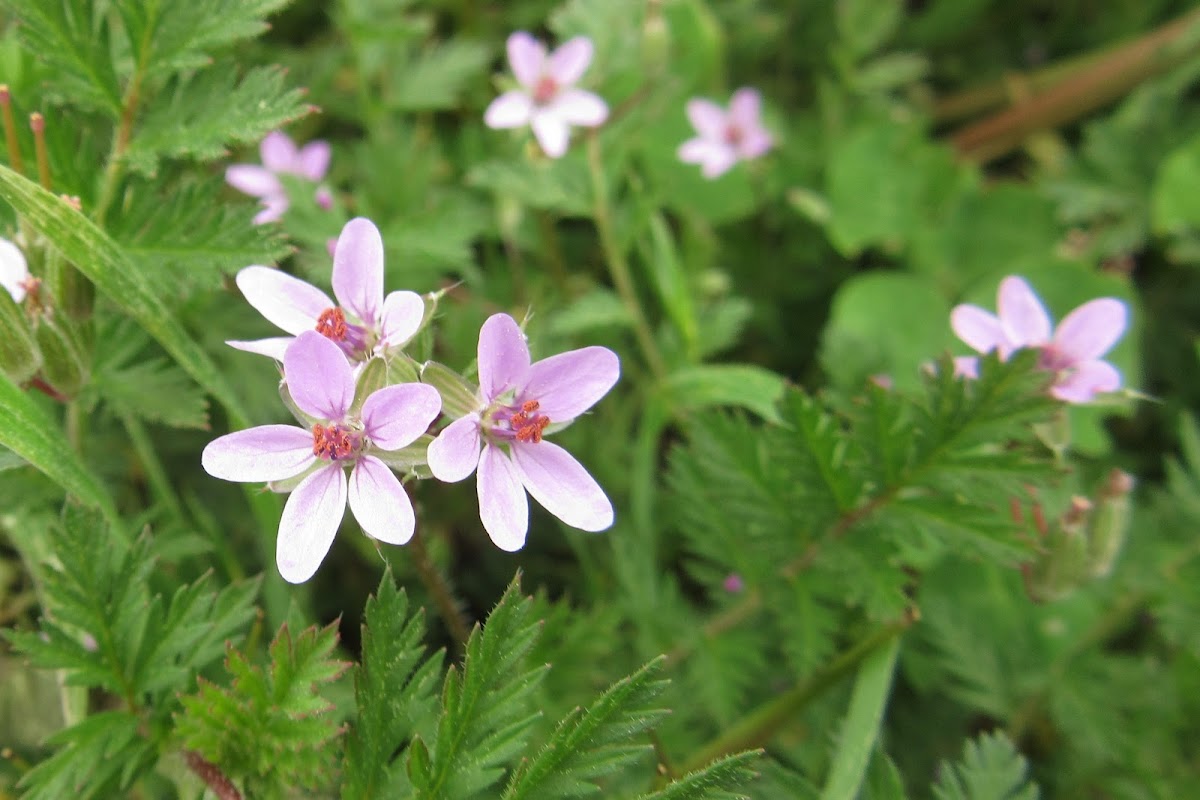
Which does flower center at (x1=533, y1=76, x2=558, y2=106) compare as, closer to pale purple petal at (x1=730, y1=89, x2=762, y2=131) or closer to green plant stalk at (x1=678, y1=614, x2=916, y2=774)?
pale purple petal at (x1=730, y1=89, x2=762, y2=131)

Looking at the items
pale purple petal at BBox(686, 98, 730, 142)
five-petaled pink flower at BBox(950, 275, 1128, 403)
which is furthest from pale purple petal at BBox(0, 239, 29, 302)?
pale purple petal at BBox(686, 98, 730, 142)

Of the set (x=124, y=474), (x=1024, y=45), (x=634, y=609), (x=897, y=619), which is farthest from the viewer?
Result: (x=1024, y=45)

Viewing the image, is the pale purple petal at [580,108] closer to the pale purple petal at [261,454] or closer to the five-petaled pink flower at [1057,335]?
the five-petaled pink flower at [1057,335]

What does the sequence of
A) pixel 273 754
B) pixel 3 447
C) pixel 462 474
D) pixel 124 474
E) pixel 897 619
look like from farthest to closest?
1. pixel 124 474
2. pixel 897 619
3. pixel 3 447
4. pixel 273 754
5. pixel 462 474

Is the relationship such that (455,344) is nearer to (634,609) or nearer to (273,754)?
(634,609)

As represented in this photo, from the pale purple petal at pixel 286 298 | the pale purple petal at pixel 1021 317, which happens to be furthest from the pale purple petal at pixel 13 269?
the pale purple petal at pixel 1021 317

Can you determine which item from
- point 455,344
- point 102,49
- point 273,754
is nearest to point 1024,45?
point 455,344
